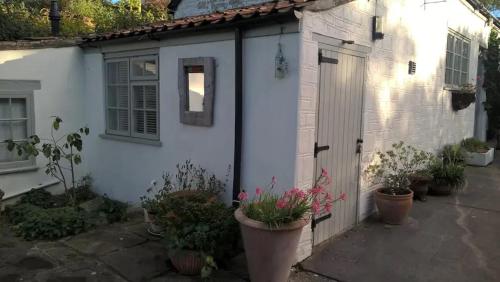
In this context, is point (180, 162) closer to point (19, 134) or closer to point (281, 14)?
point (281, 14)

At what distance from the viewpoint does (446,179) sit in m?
7.41

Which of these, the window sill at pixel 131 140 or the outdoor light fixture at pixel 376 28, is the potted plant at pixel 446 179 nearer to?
the outdoor light fixture at pixel 376 28

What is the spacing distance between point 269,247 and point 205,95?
2406 millimetres

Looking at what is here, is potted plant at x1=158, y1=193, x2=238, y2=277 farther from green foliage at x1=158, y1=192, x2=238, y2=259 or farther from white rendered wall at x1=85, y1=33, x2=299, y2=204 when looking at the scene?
white rendered wall at x1=85, y1=33, x2=299, y2=204

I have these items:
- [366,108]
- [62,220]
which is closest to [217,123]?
[366,108]

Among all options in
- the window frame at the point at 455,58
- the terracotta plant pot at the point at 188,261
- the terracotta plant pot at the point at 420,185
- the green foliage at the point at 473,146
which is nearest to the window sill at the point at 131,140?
the terracotta plant pot at the point at 188,261

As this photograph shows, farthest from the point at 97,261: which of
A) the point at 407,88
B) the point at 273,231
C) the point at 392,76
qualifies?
the point at 407,88

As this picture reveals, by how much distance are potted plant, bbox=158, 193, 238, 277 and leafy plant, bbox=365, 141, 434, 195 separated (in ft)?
8.17

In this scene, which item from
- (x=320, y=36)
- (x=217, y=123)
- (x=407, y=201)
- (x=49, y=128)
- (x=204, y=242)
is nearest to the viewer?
(x=204, y=242)

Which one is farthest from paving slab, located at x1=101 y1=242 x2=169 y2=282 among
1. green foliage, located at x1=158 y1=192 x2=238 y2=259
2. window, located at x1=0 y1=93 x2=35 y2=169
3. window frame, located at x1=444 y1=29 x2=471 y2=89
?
window frame, located at x1=444 y1=29 x2=471 y2=89

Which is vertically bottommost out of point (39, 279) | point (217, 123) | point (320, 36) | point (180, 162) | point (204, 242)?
point (39, 279)

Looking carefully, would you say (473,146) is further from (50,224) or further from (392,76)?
(50,224)

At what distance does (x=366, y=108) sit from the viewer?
227 inches

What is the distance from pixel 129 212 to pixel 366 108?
4.09m
